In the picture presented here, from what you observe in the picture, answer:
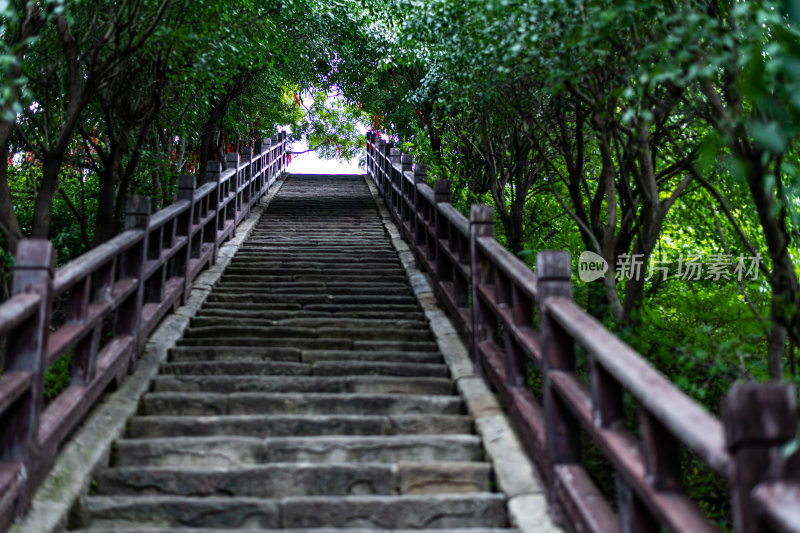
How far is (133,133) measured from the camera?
350 inches

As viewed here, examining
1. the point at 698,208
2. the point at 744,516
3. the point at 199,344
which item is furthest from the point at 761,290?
the point at 744,516

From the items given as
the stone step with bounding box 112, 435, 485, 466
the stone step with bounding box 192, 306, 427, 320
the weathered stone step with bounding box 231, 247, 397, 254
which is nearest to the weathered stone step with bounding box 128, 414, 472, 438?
the stone step with bounding box 112, 435, 485, 466

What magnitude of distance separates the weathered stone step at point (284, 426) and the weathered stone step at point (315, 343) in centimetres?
140

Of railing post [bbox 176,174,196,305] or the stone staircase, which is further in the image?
railing post [bbox 176,174,196,305]

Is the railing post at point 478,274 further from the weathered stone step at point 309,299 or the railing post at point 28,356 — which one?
the railing post at point 28,356

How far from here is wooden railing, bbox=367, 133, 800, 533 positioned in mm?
1669

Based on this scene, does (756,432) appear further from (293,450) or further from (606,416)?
(293,450)

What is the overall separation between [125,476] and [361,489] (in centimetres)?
124

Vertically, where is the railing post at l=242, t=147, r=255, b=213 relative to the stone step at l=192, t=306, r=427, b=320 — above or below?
above

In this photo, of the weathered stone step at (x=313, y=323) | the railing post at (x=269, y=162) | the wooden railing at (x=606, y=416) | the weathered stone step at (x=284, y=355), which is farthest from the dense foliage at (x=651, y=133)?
the railing post at (x=269, y=162)

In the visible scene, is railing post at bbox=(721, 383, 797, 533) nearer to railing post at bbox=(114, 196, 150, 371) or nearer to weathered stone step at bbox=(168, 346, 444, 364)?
weathered stone step at bbox=(168, 346, 444, 364)

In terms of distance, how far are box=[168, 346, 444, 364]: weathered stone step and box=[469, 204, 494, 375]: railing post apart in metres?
0.52

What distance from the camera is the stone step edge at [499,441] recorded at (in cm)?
324

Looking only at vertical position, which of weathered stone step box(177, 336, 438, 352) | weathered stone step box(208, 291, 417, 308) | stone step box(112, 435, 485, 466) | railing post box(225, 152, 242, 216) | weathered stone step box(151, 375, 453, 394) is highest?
railing post box(225, 152, 242, 216)
